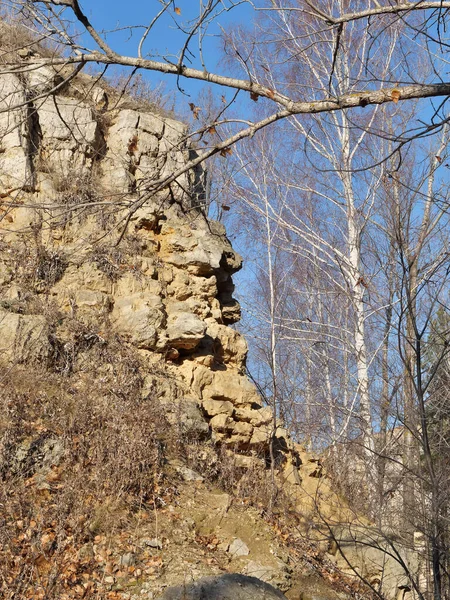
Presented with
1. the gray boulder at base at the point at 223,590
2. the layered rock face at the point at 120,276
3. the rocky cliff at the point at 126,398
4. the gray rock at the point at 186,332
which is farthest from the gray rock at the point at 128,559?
the gray rock at the point at 186,332

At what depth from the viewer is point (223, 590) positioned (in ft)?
16.1

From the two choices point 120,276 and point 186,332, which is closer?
point 186,332

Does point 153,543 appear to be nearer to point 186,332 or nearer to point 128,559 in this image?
point 128,559

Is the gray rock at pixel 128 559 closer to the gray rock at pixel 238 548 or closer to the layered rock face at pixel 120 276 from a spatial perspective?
the gray rock at pixel 238 548

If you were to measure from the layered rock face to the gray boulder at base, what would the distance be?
100 inches

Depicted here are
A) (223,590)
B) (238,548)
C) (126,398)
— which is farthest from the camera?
(126,398)

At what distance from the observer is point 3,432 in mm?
6109

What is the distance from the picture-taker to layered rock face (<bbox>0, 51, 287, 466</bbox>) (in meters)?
7.82

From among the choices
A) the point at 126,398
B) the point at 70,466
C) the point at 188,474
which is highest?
the point at 126,398

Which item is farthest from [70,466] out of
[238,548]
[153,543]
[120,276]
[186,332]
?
[120,276]

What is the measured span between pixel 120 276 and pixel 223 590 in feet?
15.7

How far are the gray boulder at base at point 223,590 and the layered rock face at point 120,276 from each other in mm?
2540

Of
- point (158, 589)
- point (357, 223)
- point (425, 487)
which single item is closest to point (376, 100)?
point (425, 487)

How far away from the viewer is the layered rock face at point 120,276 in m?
7.82
